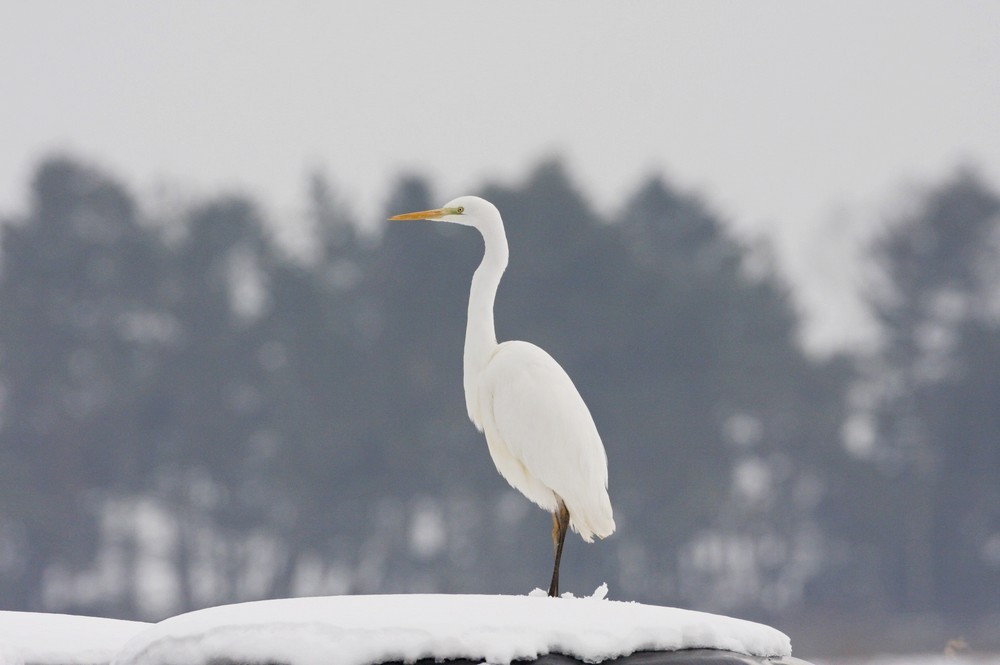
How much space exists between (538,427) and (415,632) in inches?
127

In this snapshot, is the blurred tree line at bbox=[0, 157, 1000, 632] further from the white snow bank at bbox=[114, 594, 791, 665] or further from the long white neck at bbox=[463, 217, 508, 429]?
the white snow bank at bbox=[114, 594, 791, 665]

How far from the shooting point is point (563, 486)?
22.6ft

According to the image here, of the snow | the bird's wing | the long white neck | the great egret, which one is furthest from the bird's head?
the snow

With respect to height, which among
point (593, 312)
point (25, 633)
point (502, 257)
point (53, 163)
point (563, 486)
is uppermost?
point (53, 163)

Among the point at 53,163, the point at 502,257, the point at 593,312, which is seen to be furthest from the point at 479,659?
the point at 53,163

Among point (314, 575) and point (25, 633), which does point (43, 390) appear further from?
point (25, 633)

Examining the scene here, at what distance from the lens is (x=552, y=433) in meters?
6.89

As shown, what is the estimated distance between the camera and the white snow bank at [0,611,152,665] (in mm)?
Result: 4758

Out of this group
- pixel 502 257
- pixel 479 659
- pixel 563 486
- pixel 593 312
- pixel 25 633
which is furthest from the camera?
pixel 593 312

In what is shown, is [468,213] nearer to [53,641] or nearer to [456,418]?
[53,641]

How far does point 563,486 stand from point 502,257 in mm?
1281

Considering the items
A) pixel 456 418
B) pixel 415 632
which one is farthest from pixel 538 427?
pixel 456 418

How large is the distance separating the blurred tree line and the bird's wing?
29687 millimetres

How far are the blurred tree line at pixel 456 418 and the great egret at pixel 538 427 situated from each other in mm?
29396
